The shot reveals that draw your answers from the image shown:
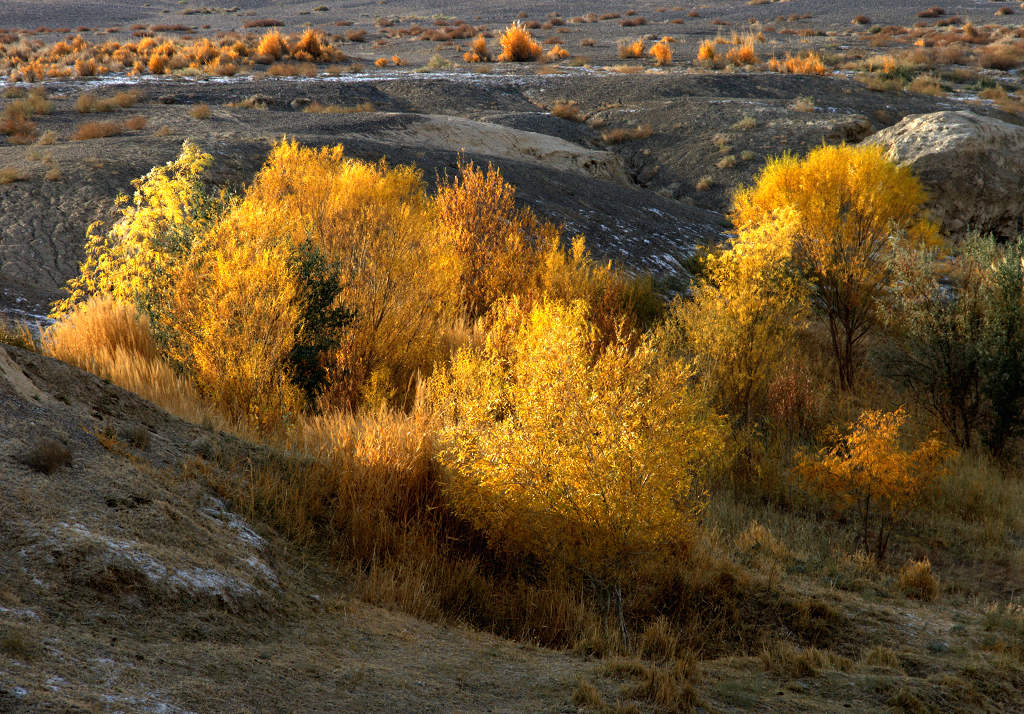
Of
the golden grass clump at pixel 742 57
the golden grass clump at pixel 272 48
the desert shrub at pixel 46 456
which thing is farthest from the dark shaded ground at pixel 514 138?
the desert shrub at pixel 46 456

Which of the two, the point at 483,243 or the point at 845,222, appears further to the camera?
the point at 845,222

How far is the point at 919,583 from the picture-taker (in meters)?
7.46

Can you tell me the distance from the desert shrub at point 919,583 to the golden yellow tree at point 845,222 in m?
7.89

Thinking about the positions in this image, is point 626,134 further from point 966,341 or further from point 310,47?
point 310,47

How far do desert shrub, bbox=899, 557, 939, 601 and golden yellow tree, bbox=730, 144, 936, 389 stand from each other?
25.9 ft

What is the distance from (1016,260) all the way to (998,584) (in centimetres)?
725

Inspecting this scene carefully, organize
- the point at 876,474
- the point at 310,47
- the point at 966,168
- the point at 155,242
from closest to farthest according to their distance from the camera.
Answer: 1. the point at 876,474
2. the point at 155,242
3. the point at 966,168
4. the point at 310,47

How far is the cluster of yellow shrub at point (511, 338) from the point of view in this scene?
5.52m

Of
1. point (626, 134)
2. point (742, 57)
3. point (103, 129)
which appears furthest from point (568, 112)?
point (103, 129)

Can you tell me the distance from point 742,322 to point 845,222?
21.3 ft

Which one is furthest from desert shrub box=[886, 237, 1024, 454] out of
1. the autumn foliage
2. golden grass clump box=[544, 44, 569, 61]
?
golden grass clump box=[544, 44, 569, 61]

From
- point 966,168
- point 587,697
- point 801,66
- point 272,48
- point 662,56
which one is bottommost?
point 587,697

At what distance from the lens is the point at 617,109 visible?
29.3 m

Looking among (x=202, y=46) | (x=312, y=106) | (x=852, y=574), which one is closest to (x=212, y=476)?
(x=852, y=574)
